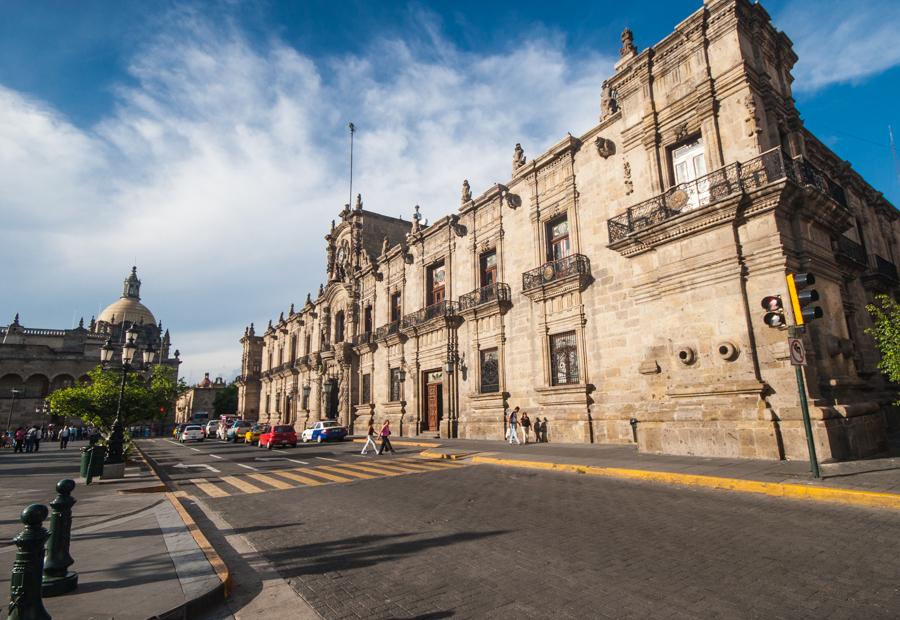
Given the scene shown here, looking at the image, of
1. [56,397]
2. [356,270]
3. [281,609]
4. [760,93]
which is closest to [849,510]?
[281,609]

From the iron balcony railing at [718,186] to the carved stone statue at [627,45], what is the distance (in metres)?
6.11

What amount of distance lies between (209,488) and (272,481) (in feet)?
4.90

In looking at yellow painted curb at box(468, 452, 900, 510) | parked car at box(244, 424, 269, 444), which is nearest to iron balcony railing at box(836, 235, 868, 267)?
yellow painted curb at box(468, 452, 900, 510)

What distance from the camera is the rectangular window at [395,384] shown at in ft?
97.6

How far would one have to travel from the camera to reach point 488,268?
24.3m

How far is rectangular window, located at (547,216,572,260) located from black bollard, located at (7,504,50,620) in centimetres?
1860

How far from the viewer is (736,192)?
480 inches

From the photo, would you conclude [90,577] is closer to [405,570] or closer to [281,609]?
[281,609]

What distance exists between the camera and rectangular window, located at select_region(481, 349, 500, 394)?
73.4 feet

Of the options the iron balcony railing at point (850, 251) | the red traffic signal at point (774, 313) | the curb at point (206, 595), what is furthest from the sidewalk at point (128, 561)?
the iron balcony railing at point (850, 251)

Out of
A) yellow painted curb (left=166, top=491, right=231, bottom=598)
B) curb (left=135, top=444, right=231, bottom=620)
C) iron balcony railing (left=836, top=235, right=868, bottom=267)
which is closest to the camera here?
curb (left=135, top=444, right=231, bottom=620)

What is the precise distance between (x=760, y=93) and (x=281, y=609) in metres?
17.4

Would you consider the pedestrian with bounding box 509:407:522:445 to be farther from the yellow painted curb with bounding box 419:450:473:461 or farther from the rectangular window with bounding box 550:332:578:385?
the yellow painted curb with bounding box 419:450:473:461

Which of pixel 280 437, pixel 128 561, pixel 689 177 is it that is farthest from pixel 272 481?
pixel 689 177
